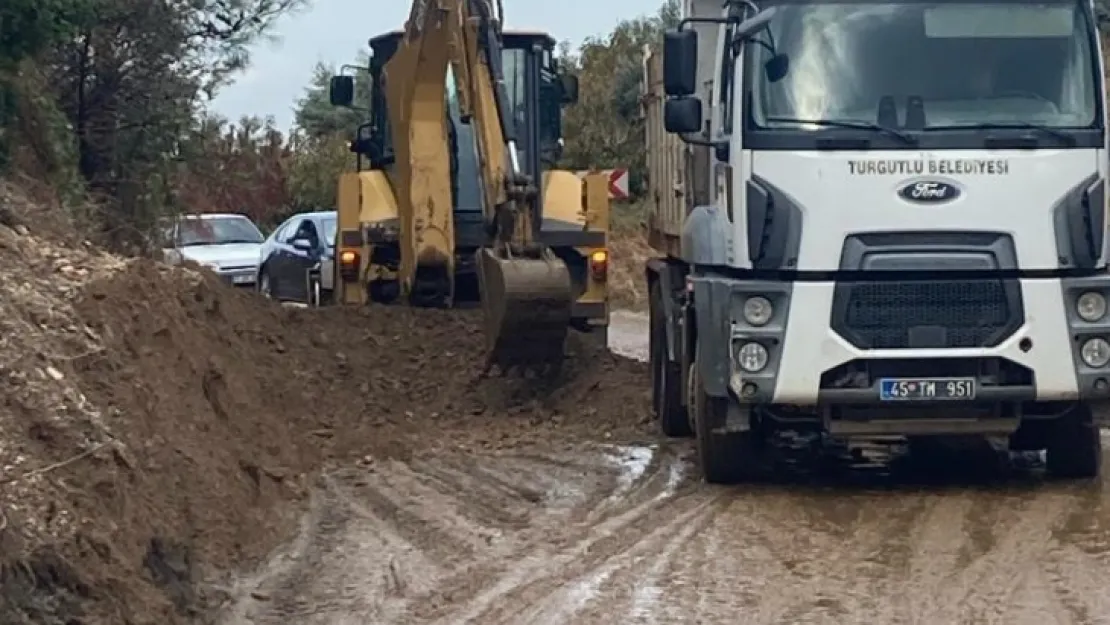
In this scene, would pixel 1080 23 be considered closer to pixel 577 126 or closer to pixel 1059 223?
pixel 1059 223

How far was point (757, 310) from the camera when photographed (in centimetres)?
1148

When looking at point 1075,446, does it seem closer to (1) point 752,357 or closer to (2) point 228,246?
(1) point 752,357

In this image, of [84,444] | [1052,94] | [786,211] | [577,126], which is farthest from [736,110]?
[577,126]

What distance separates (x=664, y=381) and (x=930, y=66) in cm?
412

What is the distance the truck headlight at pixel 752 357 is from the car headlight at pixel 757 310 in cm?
14

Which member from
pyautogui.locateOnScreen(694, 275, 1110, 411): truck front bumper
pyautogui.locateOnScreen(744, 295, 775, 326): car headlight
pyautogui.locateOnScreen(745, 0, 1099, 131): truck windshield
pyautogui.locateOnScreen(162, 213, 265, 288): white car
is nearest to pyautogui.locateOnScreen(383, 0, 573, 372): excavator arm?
pyautogui.locateOnScreen(744, 295, 775, 326): car headlight

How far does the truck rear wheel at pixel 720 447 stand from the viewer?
1206 centimetres

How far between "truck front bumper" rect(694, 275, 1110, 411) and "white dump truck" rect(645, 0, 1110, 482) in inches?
0.4

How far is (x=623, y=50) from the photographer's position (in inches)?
1796

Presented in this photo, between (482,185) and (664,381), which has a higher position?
(482,185)

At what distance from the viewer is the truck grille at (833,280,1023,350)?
11.4 m

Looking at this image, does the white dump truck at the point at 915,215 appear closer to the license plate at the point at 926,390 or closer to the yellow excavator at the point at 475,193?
the license plate at the point at 926,390

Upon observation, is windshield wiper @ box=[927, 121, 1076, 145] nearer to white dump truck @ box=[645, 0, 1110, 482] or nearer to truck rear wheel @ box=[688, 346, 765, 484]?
white dump truck @ box=[645, 0, 1110, 482]

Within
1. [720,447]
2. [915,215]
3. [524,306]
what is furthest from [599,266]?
[915,215]
